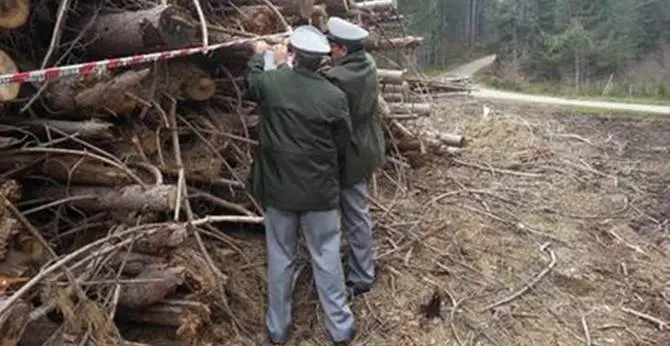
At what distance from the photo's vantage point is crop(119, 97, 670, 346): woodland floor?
4465mm

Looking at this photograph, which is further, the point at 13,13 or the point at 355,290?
the point at 355,290

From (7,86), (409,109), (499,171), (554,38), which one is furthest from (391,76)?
(554,38)

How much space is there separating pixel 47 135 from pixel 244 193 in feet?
4.94

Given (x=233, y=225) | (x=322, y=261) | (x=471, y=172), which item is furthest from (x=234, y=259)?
(x=471, y=172)

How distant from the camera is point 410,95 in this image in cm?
899

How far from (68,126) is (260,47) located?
1.27 meters

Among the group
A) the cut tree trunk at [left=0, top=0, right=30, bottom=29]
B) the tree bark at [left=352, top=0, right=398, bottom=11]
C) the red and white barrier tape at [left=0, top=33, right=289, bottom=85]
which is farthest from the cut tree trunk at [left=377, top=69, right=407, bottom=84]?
the cut tree trunk at [left=0, top=0, right=30, bottom=29]

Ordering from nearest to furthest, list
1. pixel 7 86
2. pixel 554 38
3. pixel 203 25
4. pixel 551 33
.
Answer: pixel 7 86 < pixel 203 25 < pixel 554 38 < pixel 551 33

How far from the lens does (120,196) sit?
4.11m

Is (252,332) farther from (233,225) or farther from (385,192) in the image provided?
(385,192)

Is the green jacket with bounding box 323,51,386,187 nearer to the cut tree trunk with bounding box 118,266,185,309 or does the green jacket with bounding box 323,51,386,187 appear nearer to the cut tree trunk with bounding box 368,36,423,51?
the cut tree trunk with bounding box 118,266,185,309

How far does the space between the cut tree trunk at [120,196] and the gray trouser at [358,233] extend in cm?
120

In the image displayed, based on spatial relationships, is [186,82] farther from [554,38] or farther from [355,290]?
[554,38]

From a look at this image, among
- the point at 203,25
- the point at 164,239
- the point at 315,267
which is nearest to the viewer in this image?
the point at 164,239
